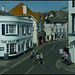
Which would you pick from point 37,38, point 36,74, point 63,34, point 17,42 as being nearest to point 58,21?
point 63,34

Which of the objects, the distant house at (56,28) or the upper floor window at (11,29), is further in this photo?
the distant house at (56,28)

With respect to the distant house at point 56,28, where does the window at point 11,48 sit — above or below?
below

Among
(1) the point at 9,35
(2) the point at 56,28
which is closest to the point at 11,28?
(1) the point at 9,35

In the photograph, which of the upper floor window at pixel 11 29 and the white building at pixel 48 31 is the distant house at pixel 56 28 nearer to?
the white building at pixel 48 31

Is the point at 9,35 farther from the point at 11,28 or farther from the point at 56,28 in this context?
the point at 56,28

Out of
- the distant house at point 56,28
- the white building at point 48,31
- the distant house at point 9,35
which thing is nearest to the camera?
the distant house at point 9,35

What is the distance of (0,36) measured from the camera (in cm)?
2459

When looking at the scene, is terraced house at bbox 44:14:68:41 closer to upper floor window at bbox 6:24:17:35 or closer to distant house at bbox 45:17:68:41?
distant house at bbox 45:17:68:41

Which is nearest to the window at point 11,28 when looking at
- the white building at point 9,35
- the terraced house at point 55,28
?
the white building at point 9,35

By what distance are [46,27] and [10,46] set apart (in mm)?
34709

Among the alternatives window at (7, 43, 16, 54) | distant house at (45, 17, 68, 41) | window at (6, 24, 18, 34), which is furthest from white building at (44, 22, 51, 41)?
window at (7, 43, 16, 54)

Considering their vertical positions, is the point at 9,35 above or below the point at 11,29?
below

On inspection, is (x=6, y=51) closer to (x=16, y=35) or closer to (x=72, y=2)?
(x=16, y=35)

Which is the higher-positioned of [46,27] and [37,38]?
[46,27]
